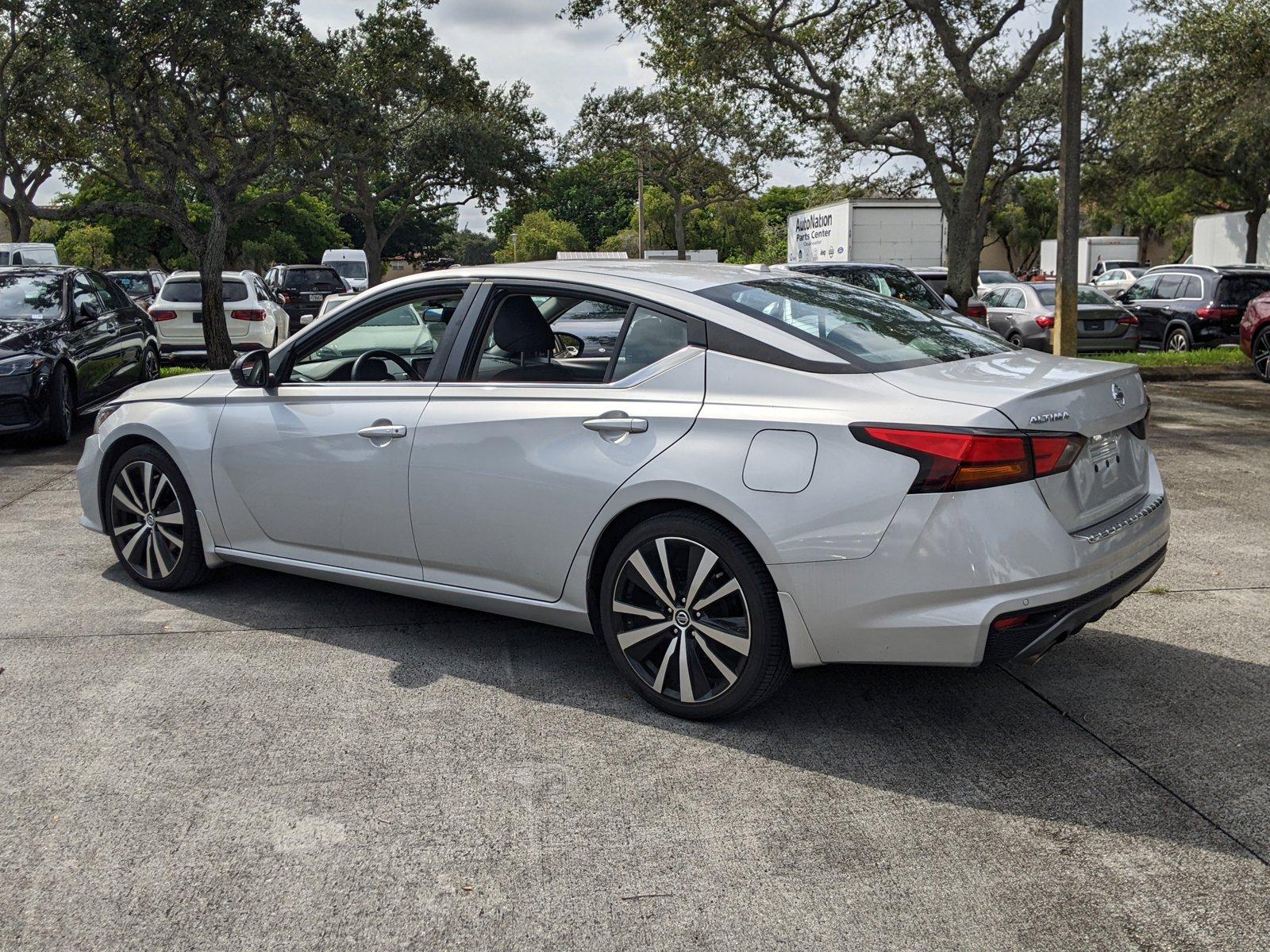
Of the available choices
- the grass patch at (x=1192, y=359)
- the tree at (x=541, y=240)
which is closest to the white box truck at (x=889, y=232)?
the grass patch at (x=1192, y=359)

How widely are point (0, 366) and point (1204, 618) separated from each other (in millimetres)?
9617

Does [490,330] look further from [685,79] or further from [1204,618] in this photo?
[685,79]

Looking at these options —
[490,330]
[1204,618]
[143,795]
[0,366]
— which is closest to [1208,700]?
[1204,618]

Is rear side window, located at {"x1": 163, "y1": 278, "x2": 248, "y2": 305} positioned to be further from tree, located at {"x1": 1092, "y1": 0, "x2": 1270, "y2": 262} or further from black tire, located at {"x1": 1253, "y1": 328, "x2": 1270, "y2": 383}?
tree, located at {"x1": 1092, "y1": 0, "x2": 1270, "y2": 262}

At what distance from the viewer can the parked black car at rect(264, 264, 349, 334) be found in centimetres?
2953

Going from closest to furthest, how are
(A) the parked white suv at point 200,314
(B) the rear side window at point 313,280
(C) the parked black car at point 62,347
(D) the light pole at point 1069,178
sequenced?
1. (C) the parked black car at point 62,347
2. (D) the light pole at point 1069,178
3. (A) the parked white suv at point 200,314
4. (B) the rear side window at point 313,280

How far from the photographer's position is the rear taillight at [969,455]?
11.7ft

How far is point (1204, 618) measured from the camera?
521 cm

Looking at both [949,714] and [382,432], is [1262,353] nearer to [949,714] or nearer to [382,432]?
[949,714]

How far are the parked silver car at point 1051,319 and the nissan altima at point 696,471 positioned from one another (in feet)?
49.9

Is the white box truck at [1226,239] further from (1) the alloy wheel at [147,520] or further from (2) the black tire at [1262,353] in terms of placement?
(1) the alloy wheel at [147,520]

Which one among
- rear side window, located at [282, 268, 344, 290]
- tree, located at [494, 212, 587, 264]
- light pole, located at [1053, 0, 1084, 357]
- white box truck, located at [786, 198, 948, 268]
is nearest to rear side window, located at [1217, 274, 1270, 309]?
light pole, located at [1053, 0, 1084, 357]

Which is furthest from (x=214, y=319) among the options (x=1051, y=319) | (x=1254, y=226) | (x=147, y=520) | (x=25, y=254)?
(x=1254, y=226)

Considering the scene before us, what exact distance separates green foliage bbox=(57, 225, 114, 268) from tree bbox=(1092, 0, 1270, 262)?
45.6 meters
